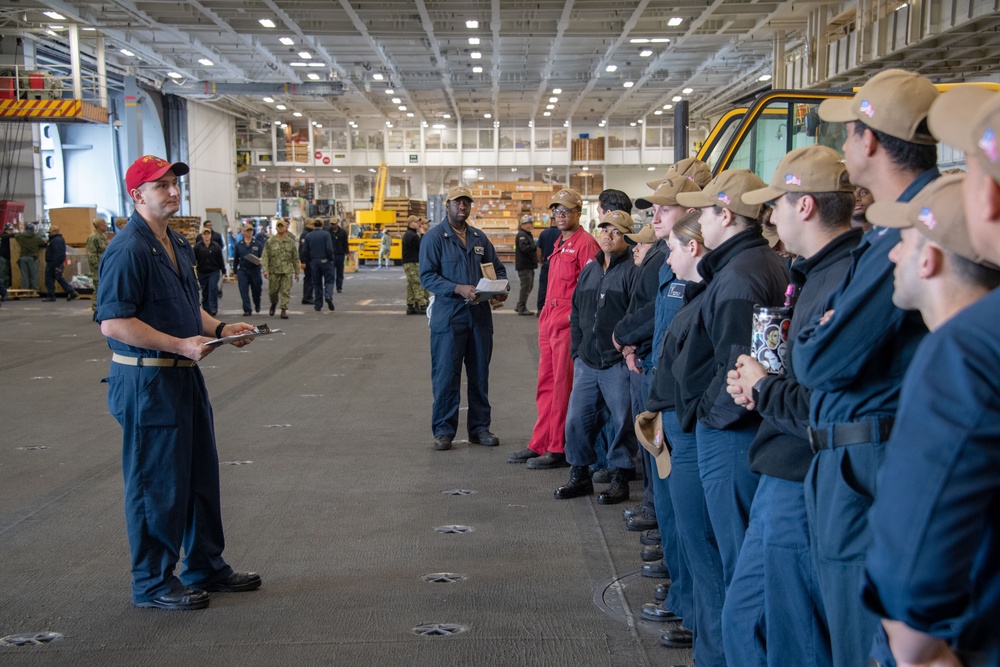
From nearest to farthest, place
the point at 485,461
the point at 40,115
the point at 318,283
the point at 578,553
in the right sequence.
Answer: the point at 578,553, the point at 485,461, the point at 318,283, the point at 40,115

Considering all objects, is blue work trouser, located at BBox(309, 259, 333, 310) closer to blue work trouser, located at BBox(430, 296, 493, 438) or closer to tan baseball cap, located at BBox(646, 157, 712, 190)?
blue work trouser, located at BBox(430, 296, 493, 438)

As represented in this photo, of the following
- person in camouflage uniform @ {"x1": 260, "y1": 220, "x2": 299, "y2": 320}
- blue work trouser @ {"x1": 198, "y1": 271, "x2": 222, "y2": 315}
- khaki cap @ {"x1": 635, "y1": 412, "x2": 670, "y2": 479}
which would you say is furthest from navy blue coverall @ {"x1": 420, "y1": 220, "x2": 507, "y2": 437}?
blue work trouser @ {"x1": 198, "y1": 271, "x2": 222, "y2": 315}

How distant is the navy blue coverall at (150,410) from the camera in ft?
13.8

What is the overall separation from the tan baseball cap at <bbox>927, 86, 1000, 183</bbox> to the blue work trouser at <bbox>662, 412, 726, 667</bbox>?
80.8 inches

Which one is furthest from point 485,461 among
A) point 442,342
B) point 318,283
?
point 318,283

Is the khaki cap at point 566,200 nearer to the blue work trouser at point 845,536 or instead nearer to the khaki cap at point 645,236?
the khaki cap at point 645,236

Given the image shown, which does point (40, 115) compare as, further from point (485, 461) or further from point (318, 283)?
point (485, 461)

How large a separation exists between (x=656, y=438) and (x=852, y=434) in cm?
180

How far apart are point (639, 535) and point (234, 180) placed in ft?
136

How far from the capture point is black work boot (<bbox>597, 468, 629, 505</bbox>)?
19.7ft

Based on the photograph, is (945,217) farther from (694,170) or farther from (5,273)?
(5,273)

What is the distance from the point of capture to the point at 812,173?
2.72 m

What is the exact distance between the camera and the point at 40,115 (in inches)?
901

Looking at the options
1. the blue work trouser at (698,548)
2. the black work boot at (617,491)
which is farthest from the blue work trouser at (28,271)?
the blue work trouser at (698,548)
